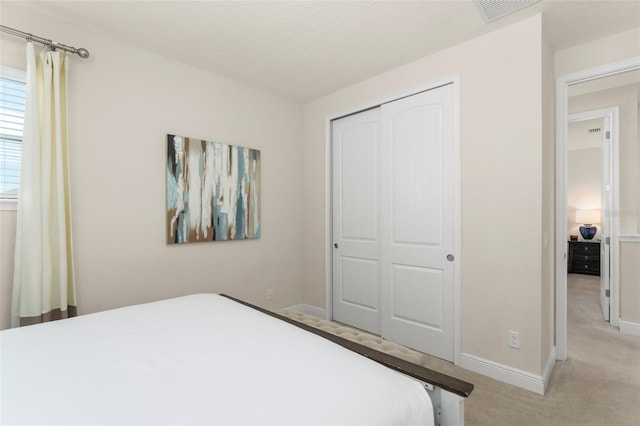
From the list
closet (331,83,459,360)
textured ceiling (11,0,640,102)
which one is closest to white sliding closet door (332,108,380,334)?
closet (331,83,459,360)

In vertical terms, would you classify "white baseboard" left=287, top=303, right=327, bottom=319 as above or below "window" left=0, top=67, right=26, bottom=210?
below

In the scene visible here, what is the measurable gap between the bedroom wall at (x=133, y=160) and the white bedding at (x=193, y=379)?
961 millimetres

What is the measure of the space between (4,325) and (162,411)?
196 cm

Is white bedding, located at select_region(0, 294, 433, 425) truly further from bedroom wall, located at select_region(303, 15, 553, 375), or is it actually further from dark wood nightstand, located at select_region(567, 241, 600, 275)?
dark wood nightstand, located at select_region(567, 241, 600, 275)

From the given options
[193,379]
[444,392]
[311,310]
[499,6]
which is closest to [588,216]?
[499,6]

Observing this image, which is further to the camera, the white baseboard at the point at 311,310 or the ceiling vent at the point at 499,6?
the white baseboard at the point at 311,310

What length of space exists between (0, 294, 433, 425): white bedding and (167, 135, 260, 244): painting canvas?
1.39 meters

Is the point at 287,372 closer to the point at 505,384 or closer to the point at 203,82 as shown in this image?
the point at 505,384

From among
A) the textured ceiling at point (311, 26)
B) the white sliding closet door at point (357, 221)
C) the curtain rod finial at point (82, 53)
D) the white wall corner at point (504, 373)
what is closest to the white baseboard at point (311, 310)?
the white sliding closet door at point (357, 221)

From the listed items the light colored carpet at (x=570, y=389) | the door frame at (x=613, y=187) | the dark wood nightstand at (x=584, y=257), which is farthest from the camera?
the dark wood nightstand at (x=584, y=257)

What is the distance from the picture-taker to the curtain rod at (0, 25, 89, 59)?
195cm

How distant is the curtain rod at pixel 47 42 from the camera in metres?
1.95

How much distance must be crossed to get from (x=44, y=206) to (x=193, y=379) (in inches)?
70.4

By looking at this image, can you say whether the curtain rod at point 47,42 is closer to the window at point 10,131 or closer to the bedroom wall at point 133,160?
the bedroom wall at point 133,160
